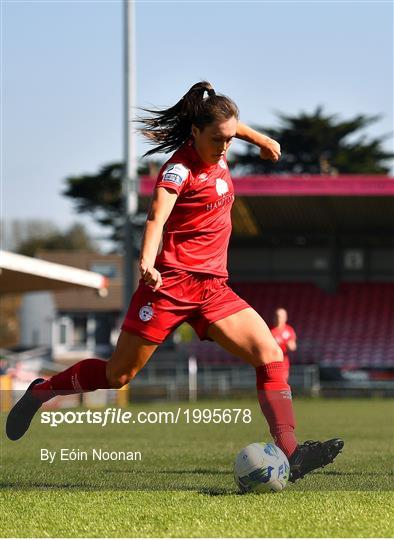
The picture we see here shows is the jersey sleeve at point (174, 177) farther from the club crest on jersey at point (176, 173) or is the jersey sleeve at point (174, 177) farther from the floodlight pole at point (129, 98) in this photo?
the floodlight pole at point (129, 98)

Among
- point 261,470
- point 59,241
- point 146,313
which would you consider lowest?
point 261,470

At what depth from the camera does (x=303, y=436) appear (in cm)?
1434

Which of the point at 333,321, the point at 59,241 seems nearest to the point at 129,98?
the point at 333,321

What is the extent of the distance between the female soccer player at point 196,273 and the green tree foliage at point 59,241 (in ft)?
258

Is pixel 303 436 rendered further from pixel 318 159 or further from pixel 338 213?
pixel 318 159

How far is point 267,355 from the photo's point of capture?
702cm

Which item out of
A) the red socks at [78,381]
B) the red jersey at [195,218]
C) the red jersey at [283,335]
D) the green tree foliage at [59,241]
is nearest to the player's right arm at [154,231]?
the red jersey at [195,218]

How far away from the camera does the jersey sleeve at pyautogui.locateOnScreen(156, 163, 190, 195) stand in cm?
656

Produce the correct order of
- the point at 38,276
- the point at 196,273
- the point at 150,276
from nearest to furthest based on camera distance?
the point at 150,276 < the point at 196,273 < the point at 38,276

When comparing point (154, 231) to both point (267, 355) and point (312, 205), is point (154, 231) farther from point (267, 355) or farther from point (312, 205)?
point (312, 205)

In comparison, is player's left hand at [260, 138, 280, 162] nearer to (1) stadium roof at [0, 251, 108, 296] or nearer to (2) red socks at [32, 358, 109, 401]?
(2) red socks at [32, 358, 109, 401]

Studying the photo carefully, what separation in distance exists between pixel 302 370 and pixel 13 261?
12582 millimetres

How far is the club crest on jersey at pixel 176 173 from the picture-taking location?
6582 mm

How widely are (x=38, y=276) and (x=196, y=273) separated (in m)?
18.1
